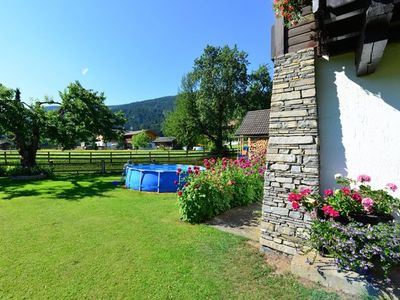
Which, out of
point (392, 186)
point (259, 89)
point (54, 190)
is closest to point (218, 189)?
point (392, 186)

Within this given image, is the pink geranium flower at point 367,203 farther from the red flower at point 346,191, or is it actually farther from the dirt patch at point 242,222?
the dirt patch at point 242,222

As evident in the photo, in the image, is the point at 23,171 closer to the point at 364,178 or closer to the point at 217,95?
the point at 364,178

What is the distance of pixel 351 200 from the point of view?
10.2 feet

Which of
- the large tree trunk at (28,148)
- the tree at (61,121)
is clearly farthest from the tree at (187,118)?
the large tree trunk at (28,148)

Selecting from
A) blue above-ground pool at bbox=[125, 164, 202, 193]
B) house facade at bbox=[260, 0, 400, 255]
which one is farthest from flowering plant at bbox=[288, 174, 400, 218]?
blue above-ground pool at bbox=[125, 164, 202, 193]

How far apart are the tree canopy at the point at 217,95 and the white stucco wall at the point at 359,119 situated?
23358mm

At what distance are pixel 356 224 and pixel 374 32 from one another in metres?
2.17

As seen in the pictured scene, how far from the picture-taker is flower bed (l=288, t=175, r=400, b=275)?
2.68m

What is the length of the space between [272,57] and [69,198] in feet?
25.9

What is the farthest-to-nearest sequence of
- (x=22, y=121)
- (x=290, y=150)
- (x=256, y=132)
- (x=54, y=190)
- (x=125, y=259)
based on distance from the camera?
(x=256, y=132) < (x=22, y=121) < (x=54, y=190) < (x=125, y=259) < (x=290, y=150)

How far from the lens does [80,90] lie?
14.5 meters

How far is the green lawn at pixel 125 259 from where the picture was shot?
10.2ft

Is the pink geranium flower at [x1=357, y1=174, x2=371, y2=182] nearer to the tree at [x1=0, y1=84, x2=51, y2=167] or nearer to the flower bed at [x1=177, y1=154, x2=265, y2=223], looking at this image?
the flower bed at [x1=177, y1=154, x2=265, y2=223]

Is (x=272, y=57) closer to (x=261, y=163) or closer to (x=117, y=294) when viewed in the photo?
(x=117, y=294)
